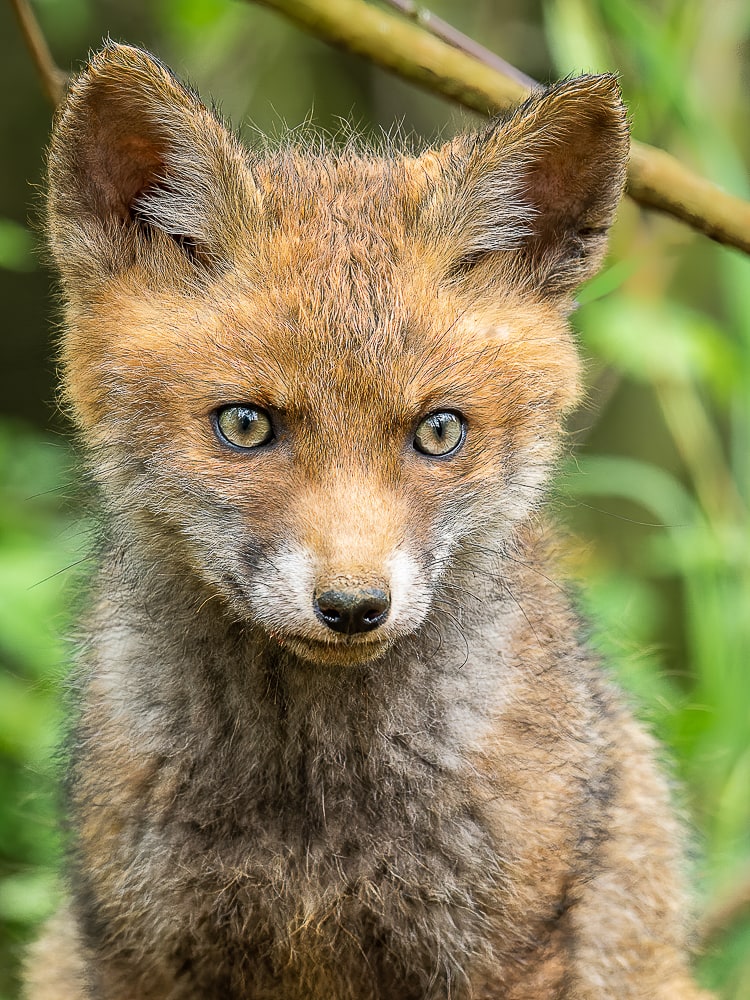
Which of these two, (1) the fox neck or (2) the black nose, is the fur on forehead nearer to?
(1) the fox neck

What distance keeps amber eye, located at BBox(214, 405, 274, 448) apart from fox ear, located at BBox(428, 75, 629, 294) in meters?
0.70

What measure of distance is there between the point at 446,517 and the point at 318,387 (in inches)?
17.4

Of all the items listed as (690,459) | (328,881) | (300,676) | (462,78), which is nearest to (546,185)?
(462,78)

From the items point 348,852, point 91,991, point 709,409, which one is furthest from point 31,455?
point 709,409

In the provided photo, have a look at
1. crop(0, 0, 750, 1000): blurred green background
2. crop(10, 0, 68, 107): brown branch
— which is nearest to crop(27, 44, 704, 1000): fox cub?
crop(0, 0, 750, 1000): blurred green background

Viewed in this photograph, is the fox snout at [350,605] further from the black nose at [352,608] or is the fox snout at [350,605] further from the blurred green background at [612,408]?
the blurred green background at [612,408]

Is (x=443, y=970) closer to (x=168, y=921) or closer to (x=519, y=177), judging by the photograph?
(x=168, y=921)

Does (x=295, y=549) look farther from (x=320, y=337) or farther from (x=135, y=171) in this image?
(x=135, y=171)

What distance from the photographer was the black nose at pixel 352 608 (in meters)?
2.65

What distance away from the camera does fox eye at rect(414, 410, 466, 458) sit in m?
2.99

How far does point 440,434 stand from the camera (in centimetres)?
301

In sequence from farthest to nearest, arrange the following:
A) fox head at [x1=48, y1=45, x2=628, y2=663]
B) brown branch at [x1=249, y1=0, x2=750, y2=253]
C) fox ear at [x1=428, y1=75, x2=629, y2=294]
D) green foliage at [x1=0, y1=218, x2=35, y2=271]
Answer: green foliage at [x1=0, y1=218, x2=35, y2=271]
brown branch at [x1=249, y1=0, x2=750, y2=253]
fox ear at [x1=428, y1=75, x2=629, y2=294]
fox head at [x1=48, y1=45, x2=628, y2=663]

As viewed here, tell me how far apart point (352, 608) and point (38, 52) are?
228cm

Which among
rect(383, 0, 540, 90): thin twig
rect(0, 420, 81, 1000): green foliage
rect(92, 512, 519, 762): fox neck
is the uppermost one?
rect(383, 0, 540, 90): thin twig
